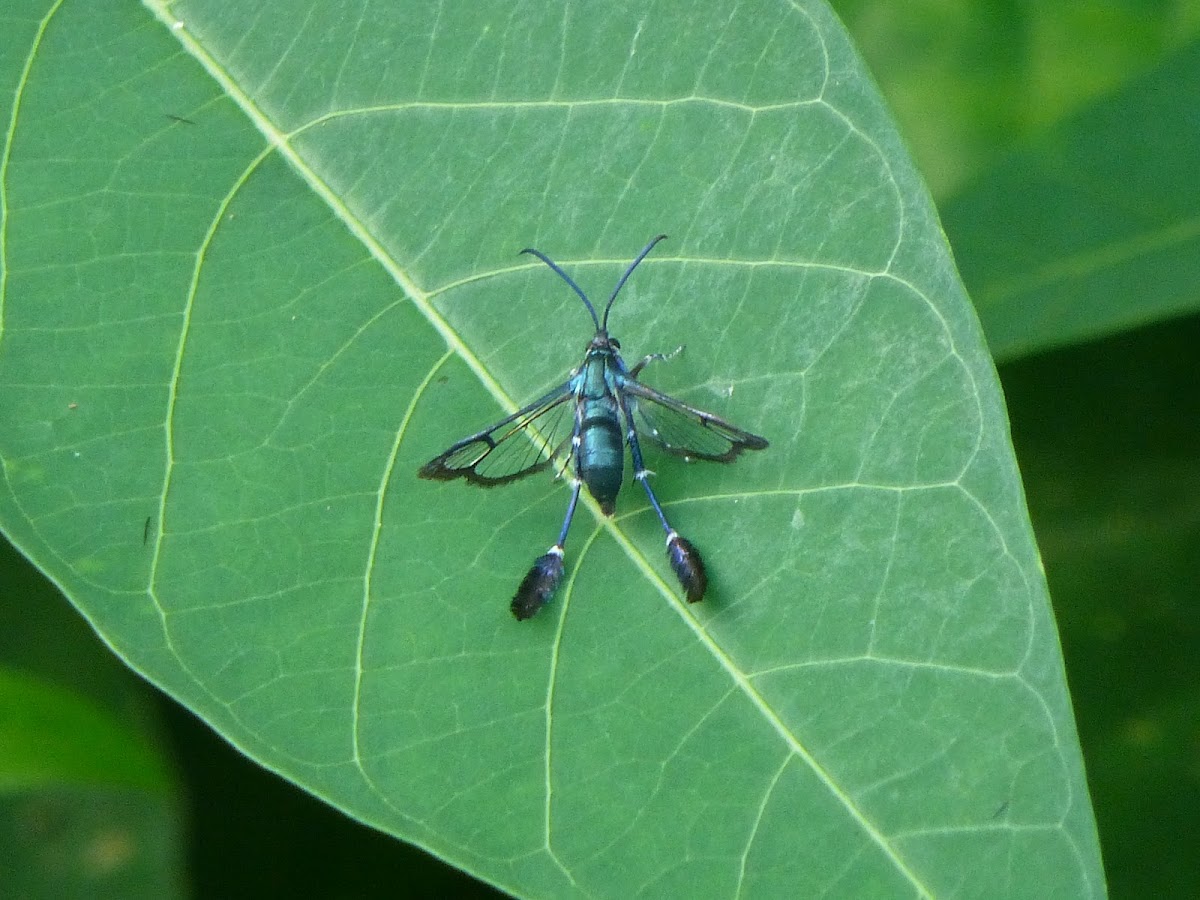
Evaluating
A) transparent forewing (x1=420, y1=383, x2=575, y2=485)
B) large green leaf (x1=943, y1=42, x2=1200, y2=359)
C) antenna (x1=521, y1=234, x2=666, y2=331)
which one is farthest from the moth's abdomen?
large green leaf (x1=943, y1=42, x2=1200, y2=359)

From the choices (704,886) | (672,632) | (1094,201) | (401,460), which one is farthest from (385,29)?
(1094,201)

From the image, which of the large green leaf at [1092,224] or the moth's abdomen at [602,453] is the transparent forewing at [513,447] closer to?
the moth's abdomen at [602,453]

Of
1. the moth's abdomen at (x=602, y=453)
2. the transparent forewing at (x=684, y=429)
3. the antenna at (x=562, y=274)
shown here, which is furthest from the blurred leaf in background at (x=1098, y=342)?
the antenna at (x=562, y=274)

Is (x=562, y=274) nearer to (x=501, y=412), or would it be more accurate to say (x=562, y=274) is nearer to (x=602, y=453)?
(x=501, y=412)

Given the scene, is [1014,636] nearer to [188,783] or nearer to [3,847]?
[188,783]

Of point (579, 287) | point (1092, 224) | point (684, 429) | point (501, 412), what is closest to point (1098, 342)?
point (1092, 224)

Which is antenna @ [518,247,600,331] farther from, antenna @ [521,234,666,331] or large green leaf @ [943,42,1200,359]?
large green leaf @ [943,42,1200,359]

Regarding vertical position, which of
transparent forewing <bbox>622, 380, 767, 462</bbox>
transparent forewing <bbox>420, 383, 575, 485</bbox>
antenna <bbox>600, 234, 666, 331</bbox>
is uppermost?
antenna <bbox>600, 234, 666, 331</bbox>

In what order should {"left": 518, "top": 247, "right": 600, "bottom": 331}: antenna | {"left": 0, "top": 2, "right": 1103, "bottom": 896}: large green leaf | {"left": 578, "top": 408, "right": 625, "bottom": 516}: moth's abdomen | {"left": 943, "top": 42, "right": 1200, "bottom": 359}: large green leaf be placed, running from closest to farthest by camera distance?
1. {"left": 0, "top": 2, "right": 1103, "bottom": 896}: large green leaf
2. {"left": 518, "top": 247, "right": 600, "bottom": 331}: antenna
3. {"left": 578, "top": 408, "right": 625, "bottom": 516}: moth's abdomen
4. {"left": 943, "top": 42, "right": 1200, "bottom": 359}: large green leaf
